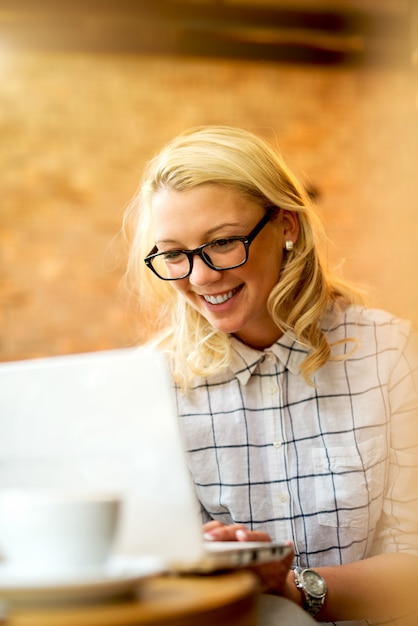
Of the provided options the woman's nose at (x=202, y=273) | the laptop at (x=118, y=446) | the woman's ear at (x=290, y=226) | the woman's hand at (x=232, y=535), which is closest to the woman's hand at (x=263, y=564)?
the woman's hand at (x=232, y=535)

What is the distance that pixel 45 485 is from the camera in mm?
824

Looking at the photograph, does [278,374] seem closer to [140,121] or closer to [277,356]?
[277,356]

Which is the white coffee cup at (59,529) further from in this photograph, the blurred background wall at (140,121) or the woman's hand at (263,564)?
the blurred background wall at (140,121)

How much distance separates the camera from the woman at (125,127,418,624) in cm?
151

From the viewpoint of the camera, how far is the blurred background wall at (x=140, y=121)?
4.34m

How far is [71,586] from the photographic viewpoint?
695 millimetres

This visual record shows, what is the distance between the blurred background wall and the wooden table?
348 centimetres

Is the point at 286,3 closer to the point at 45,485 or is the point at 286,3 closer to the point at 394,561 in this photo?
the point at 394,561

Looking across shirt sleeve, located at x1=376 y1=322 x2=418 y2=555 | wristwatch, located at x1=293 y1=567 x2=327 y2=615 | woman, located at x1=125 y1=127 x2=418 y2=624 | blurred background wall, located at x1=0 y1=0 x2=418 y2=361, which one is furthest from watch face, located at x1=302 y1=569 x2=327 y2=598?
blurred background wall, located at x1=0 y1=0 x2=418 y2=361

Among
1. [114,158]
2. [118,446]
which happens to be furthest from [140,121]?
[118,446]

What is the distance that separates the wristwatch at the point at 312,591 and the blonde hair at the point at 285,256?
418 mm

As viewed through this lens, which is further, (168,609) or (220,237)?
(220,237)

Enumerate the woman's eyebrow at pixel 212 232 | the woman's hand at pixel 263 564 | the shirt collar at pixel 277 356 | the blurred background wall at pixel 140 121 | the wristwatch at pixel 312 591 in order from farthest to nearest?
the blurred background wall at pixel 140 121, the shirt collar at pixel 277 356, the woman's eyebrow at pixel 212 232, the wristwatch at pixel 312 591, the woman's hand at pixel 263 564

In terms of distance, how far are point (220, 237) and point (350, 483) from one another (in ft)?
1.78
